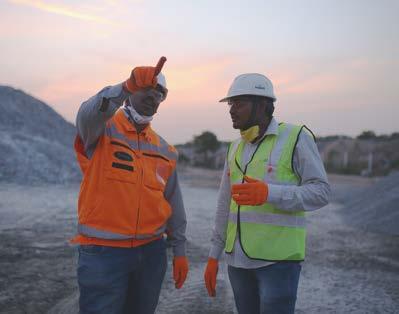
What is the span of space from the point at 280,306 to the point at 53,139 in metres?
25.3

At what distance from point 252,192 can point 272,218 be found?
21cm

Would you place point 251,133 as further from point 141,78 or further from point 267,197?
point 141,78

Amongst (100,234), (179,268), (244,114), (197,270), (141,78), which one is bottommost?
(197,270)

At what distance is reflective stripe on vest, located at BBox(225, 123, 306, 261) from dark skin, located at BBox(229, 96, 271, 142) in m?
0.09

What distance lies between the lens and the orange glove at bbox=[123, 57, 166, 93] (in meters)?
2.45

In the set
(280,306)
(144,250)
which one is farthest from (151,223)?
(280,306)

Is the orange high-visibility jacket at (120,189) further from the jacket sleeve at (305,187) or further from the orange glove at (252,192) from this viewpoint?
the jacket sleeve at (305,187)

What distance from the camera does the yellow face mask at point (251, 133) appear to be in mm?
2676

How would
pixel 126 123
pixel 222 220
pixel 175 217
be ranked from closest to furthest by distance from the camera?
pixel 126 123 < pixel 222 220 < pixel 175 217

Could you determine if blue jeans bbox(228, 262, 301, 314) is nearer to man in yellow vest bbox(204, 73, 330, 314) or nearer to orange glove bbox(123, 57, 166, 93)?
man in yellow vest bbox(204, 73, 330, 314)

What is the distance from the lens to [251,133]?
8.83 feet

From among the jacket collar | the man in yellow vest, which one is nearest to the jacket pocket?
the jacket collar

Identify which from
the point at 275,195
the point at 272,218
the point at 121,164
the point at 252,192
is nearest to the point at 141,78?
the point at 121,164

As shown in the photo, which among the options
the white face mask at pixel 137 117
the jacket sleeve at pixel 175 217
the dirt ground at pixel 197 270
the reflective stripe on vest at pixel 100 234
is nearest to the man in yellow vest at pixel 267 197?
the jacket sleeve at pixel 175 217
